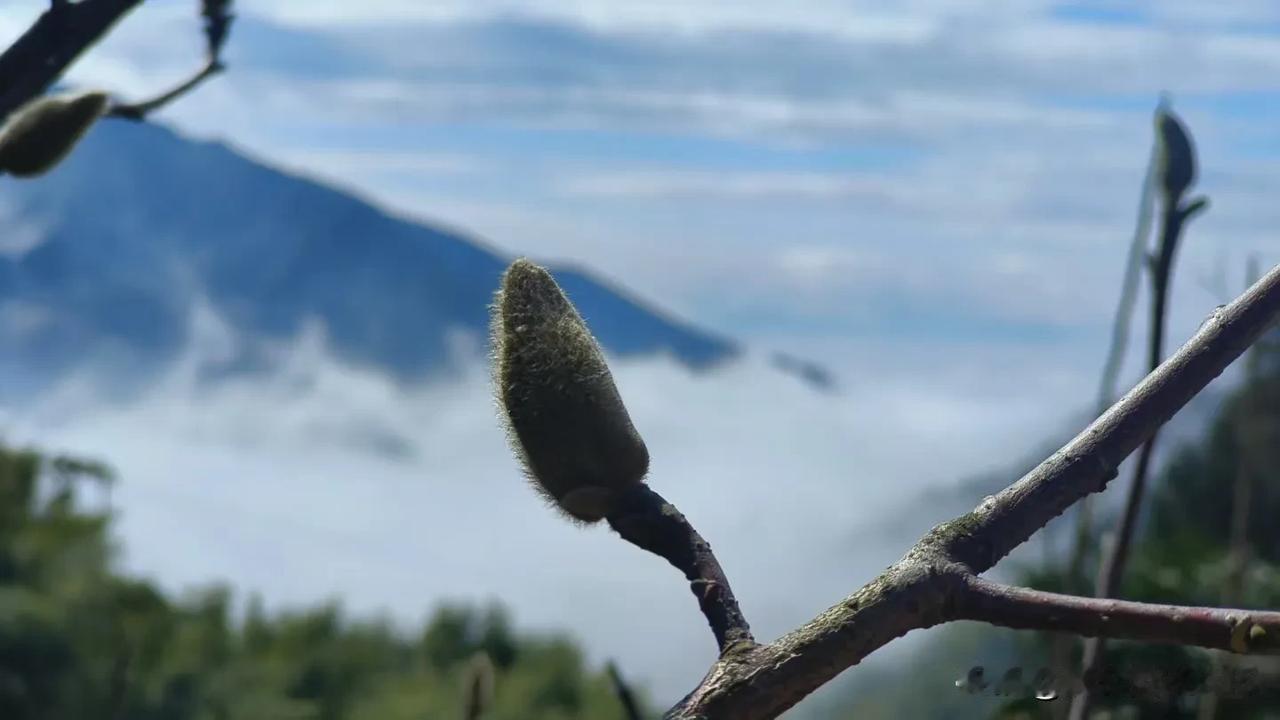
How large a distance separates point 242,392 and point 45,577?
58.8 metres

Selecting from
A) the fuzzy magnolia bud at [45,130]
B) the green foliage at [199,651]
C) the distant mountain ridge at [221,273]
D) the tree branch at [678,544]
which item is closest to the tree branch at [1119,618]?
the tree branch at [678,544]

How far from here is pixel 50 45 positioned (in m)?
1.57

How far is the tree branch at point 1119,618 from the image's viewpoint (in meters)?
0.61

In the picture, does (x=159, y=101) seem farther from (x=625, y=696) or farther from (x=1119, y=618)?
(x=1119, y=618)

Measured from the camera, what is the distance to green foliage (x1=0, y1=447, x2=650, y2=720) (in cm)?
1622

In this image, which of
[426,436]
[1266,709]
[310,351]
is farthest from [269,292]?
[1266,709]

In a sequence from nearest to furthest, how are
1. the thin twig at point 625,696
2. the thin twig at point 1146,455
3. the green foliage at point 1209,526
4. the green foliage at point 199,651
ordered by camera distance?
1. the thin twig at point 625,696
2. the thin twig at point 1146,455
3. the green foliage at point 1209,526
4. the green foliage at point 199,651

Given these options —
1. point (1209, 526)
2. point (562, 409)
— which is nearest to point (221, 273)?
point (1209, 526)

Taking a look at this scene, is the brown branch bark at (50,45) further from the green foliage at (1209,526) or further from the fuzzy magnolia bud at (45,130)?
the green foliage at (1209,526)

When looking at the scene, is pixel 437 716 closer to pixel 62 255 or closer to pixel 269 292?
pixel 62 255

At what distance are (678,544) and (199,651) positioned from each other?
63.8ft

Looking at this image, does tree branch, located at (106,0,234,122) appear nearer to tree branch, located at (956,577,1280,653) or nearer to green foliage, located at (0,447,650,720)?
tree branch, located at (956,577,1280,653)

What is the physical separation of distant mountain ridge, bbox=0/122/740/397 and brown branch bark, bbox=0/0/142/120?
41.8 metres

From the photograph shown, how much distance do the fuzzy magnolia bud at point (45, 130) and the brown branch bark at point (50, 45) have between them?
2 cm
